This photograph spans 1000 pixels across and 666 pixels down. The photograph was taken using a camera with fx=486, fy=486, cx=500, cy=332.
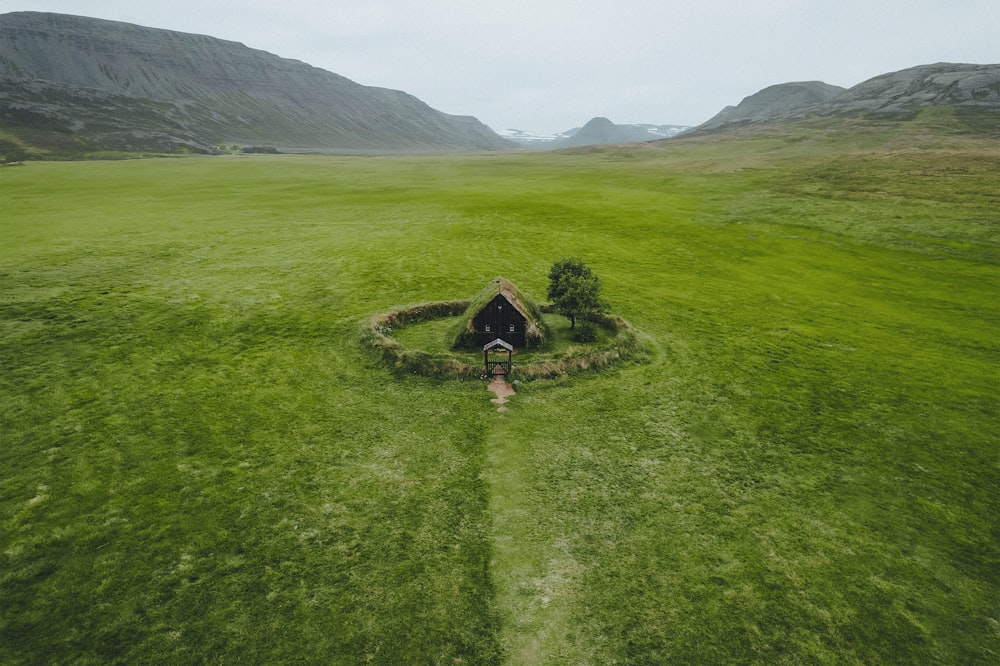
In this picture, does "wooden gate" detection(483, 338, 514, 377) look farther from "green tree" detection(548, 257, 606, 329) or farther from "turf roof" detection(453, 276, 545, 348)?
"green tree" detection(548, 257, 606, 329)

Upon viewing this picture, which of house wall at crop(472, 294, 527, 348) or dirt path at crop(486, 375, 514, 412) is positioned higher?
house wall at crop(472, 294, 527, 348)

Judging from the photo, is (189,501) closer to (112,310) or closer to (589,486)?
(589,486)

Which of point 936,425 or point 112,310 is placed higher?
point 112,310

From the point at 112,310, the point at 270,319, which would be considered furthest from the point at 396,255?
the point at 112,310

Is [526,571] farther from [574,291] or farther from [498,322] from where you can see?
[574,291]

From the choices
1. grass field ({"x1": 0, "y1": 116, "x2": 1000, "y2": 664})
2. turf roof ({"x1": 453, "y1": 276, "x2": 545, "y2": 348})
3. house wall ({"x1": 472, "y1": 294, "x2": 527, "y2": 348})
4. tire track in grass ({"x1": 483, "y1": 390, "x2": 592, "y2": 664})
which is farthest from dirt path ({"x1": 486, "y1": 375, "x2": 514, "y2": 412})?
turf roof ({"x1": 453, "y1": 276, "x2": 545, "y2": 348})

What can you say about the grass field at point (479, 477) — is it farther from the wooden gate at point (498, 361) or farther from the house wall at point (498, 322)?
the house wall at point (498, 322)

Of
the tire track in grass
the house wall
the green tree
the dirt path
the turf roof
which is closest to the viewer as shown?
the tire track in grass
